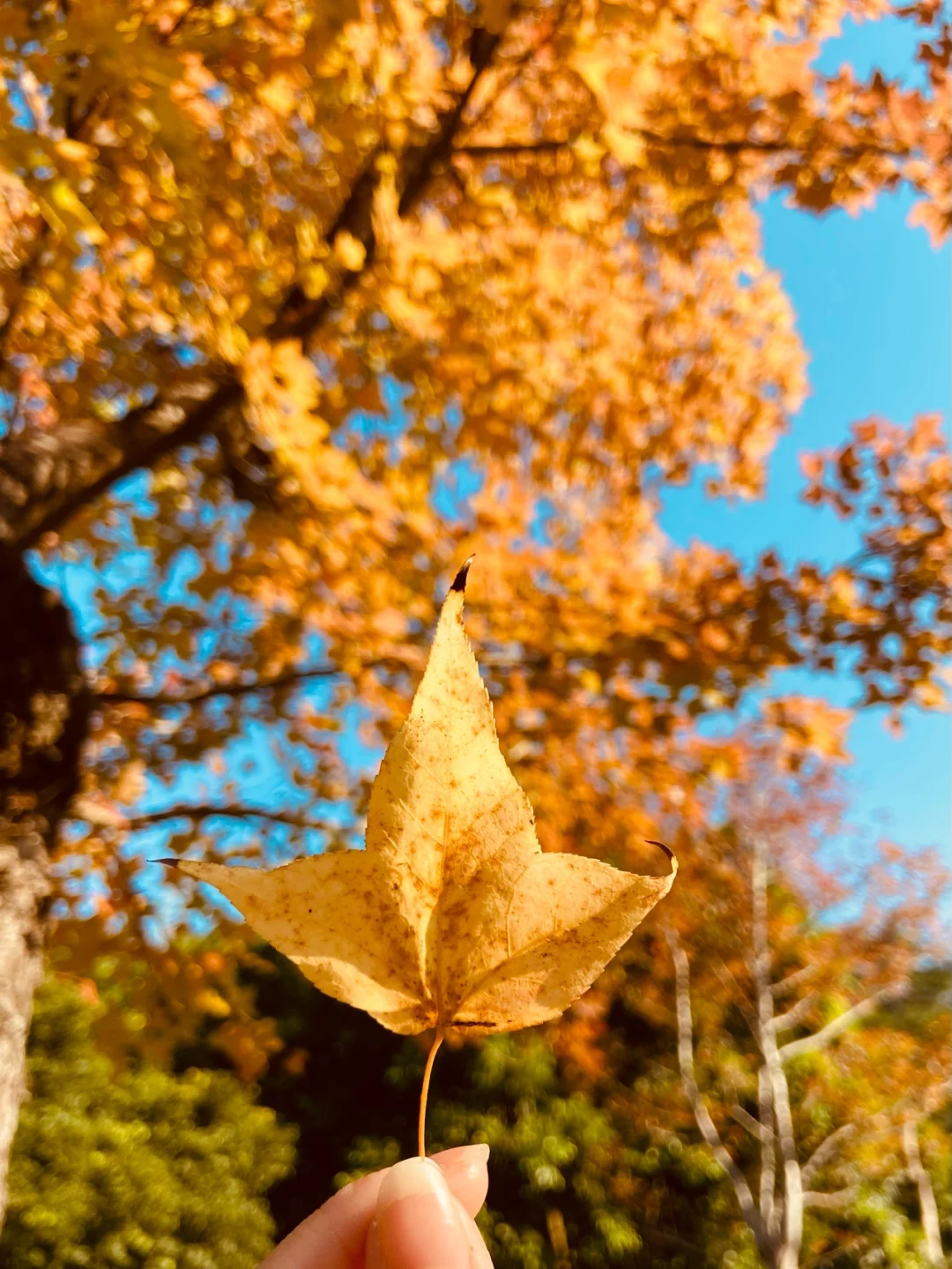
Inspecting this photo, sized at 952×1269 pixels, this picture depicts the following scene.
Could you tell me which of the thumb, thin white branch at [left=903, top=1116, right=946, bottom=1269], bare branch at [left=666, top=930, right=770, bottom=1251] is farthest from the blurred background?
thin white branch at [left=903, top=1116, right=946, bottom=1269]

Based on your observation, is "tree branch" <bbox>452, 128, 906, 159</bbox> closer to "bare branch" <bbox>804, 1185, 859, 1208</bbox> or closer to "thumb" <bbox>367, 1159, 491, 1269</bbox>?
"thumb" <bbox>367, 1159, 491, 1269</bbox>

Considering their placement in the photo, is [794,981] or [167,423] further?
[794,981]

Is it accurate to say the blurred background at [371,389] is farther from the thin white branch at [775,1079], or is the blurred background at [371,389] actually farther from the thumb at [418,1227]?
the thin white branch at [775,1079]

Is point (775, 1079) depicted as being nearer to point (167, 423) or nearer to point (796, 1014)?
point (796, 1014)

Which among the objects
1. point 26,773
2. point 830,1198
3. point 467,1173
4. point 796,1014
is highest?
point 26,773

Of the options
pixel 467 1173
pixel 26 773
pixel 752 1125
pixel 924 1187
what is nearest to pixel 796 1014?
pixel 752 1125

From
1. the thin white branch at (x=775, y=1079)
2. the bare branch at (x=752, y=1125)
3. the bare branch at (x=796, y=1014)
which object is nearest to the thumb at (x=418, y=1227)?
the thin white branch at (x=775, y=1079)

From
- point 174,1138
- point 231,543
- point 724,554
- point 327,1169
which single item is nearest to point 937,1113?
point 327,1169

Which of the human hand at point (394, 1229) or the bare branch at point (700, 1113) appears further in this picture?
the bare branch at point (700, 1113)
